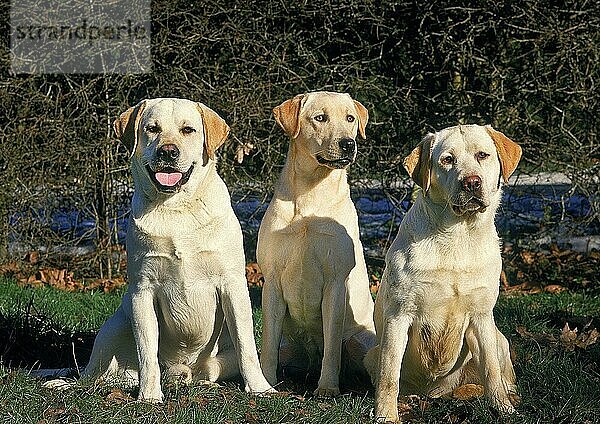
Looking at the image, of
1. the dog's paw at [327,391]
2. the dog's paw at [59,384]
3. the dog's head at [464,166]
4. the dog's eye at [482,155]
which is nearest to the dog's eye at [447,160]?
the dog's head at [464,166]

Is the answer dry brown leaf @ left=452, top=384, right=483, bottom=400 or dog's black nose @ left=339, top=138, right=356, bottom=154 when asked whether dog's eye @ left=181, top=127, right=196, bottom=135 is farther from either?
dry brown leaf @ left=452, top=384, right=483, bottom=400

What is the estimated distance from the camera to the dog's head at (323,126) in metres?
4.88

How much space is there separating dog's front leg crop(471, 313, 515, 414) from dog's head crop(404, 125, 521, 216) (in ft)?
1.82

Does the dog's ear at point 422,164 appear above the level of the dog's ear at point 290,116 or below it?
below

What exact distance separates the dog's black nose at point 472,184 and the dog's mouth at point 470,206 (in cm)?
5

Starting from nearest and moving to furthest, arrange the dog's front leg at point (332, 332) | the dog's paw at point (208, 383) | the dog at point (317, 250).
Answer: the dog's paw at point (208, 383) → the dog's front leg at point (332, 332) → the dog at point (317, 250)

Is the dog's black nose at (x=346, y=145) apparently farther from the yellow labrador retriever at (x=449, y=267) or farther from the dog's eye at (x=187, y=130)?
the dog's eye at (x=187, y=130)

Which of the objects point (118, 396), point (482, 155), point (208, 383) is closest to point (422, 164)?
point (482, 155)

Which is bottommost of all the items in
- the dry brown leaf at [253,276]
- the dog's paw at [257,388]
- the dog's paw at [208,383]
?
the dry brown leaf at [253,276]

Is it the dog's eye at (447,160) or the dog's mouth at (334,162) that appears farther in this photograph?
the dog's mouth at (334,162)

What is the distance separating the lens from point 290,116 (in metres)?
4.98

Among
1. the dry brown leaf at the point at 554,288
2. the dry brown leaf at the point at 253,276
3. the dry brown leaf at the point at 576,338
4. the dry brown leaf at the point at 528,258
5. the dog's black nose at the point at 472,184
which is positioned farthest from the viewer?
the dry brown leaf at the point at 528,258

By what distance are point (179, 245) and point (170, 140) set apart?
0.52 meters

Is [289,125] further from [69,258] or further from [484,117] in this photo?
[69,258]
